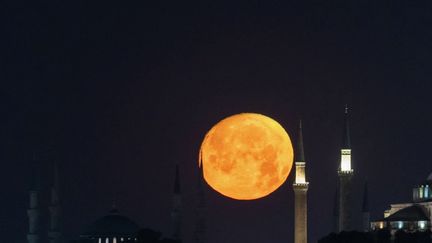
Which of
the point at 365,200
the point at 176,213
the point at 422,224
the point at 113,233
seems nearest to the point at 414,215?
the point at 422,224

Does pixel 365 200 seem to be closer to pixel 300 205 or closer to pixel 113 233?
pixel 300 205

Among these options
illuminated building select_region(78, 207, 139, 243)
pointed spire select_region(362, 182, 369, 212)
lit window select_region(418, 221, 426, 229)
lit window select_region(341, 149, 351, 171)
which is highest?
lit window select_region(341, 149, 351, 171)

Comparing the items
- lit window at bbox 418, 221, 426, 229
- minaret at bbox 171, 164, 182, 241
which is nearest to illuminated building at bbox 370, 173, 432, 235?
lit window at bbox 418, 221, 426, 229

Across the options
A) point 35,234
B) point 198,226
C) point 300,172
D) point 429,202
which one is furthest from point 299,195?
point 35,234

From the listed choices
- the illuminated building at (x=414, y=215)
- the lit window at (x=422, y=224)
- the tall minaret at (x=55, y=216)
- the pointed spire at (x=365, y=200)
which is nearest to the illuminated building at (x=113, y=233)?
the tall minaret at (x=55, y=216)

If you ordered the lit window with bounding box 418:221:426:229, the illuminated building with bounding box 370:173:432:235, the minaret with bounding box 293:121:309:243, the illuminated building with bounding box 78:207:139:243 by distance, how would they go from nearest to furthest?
the lit window with bounding box 418:221:426:229, the illuminated building with bounding box 370:173:432:235, the minaret with bounding box 293:121:309:243, the illuminated building with bounding box 78:207:139:243

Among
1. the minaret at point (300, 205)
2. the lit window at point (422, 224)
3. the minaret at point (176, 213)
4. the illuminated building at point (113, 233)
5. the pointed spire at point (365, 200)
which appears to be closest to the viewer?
the lit window at point (422, 224)

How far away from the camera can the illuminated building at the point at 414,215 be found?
136875mm

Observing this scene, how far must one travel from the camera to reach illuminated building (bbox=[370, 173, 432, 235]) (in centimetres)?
13688

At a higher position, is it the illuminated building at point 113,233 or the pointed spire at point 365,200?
the pointed spire at point 365,200

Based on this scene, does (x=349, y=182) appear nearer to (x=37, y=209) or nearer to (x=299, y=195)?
(x=299, y=195)

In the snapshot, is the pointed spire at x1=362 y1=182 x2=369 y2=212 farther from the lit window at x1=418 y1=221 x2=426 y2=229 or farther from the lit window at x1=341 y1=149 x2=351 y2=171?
the lit window at x1=418 y1=221 x2=426 y2=229

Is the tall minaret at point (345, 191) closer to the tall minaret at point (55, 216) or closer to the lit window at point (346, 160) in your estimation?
the lit window at point (346, 160)

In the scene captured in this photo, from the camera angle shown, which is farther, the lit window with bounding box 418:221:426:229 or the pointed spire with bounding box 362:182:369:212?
the pointed spire with bounding box 362:182:369:212
